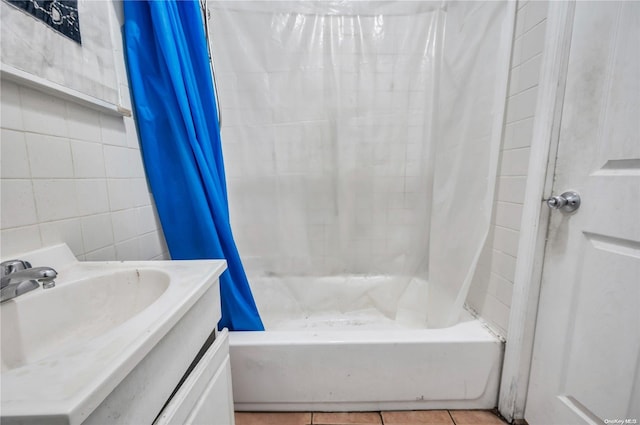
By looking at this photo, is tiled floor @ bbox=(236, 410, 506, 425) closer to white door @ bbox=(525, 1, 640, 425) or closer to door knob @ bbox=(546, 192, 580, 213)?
white door @ bbox=(525, 1, 640, 425)

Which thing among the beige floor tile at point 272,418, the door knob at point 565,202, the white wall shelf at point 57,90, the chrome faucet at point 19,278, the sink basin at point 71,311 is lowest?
the beige floor tile at point 272,418

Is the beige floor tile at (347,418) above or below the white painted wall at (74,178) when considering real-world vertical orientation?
below

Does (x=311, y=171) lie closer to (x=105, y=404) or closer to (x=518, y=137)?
(x=518, y=137)

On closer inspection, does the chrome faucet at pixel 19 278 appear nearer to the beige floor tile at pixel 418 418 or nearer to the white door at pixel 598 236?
the beige floor tile at pixel 418 418

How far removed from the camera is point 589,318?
734 millimetres

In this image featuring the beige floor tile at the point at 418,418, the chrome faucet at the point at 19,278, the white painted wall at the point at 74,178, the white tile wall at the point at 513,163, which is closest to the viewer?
the chrome faucet at the point at 19,278

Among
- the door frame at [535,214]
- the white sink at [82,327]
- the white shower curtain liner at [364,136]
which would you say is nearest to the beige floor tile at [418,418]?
the door frame at [535,214]

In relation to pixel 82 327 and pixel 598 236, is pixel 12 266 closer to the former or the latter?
pixel 82 327

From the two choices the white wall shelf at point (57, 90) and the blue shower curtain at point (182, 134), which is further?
the blue shower curtain at point (182, 134)

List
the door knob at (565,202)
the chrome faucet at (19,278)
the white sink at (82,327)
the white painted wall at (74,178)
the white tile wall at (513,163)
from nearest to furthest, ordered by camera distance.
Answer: the white sink at (82,327)
the chrome faucet at (19,278)
the white painted wall at (74,178)
the door knob at (565,202)
the white tile wall at (513,163)

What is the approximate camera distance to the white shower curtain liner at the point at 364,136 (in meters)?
1.07

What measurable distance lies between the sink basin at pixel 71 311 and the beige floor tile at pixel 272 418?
2.30ft

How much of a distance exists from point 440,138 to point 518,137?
0.99 ft

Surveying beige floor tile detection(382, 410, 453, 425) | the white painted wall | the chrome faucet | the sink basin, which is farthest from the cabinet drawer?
beige floor tile detection(382, 410, 453, 425)
